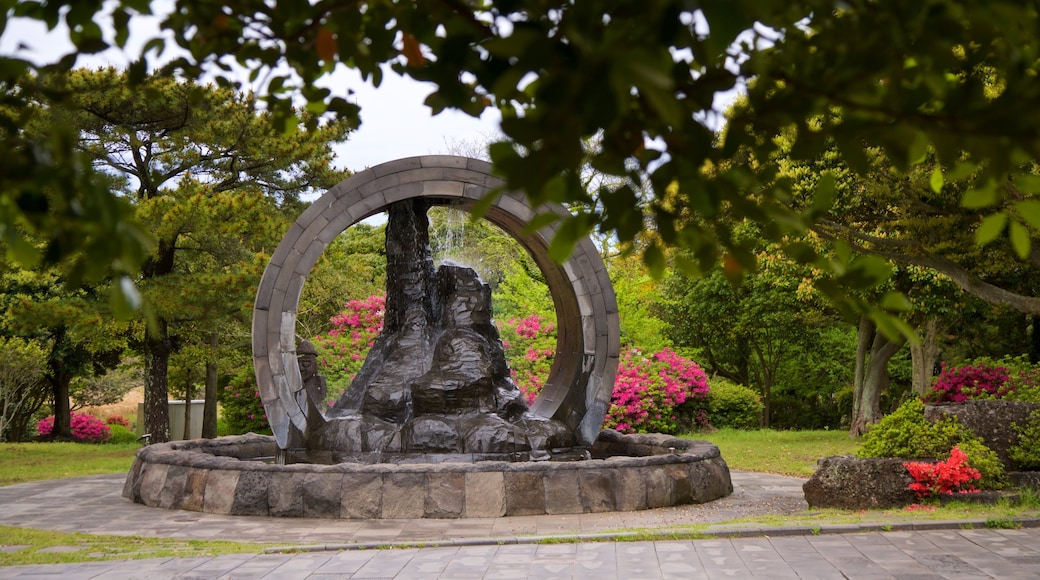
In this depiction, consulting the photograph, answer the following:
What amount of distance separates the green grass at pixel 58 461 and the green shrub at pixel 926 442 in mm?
10206

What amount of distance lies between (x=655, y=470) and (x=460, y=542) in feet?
9.42

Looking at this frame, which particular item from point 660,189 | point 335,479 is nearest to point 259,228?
point 335,479

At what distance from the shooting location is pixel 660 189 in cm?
196

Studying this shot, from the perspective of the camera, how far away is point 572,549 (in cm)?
662

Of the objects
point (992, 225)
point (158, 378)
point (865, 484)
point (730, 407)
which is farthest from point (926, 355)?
point (992, 225)

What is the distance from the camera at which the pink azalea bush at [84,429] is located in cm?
2308

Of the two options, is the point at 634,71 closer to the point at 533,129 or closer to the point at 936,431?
the point at 533,129

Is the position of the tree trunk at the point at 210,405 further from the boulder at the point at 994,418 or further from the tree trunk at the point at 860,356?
the boulder at the point at 994,418

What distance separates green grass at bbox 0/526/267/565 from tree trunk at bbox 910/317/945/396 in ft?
45.2

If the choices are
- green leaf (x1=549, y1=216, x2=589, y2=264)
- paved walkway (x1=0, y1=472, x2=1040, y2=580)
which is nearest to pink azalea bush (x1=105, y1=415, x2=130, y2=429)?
paved walkway (x1=0, y1=472, x2=1040, y2=580)

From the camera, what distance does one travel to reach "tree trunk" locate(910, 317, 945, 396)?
1805cm

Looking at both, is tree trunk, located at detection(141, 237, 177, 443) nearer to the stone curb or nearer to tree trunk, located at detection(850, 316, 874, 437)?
the stone curb

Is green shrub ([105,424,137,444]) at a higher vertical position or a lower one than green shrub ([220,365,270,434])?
lower

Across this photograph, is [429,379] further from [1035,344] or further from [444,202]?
[1035,344]
